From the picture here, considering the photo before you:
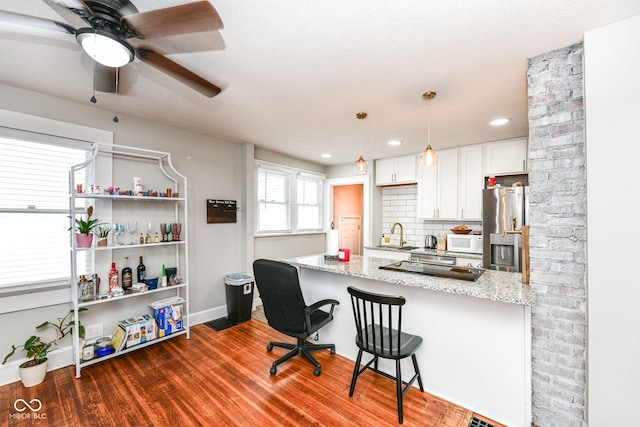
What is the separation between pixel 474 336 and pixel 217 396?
1.95 metres

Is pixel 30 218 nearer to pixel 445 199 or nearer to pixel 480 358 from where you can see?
pixel 480 358

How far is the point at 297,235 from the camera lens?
16.1 feet

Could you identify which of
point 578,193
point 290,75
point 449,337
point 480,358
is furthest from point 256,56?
point 480,358

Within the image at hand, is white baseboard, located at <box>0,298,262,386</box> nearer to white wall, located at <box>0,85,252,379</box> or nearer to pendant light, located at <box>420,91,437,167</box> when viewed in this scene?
white wall, located at <box>0,85,252,379</box>

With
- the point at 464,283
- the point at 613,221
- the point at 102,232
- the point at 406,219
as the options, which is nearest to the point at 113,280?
the point at 102,232

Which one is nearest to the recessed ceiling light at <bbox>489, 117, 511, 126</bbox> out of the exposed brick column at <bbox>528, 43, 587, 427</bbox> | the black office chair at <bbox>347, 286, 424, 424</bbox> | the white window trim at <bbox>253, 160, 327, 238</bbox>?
the exposed brick column at <bbox>528, 43, 587, 427</bbox>

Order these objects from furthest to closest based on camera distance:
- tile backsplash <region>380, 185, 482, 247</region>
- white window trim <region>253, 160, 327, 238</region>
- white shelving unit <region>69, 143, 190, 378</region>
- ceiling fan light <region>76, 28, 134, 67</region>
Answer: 1. tile backsplash <region>380, 185, 482, 247</region>
2. white window trim <region>253, 160, 327, 238</region>
3. white shelving unit <region>69, 143, 190, 378</region>
4. ceiling fan light <region>76, 28, 134, 67</region>

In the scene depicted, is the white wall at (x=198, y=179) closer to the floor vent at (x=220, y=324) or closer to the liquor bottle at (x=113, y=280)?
the floor vent at (x=220, y=324)

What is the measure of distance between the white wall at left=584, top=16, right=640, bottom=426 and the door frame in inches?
131

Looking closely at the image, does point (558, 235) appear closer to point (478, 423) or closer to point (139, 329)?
point (478, 423)

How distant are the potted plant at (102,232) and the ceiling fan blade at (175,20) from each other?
2.02 meters

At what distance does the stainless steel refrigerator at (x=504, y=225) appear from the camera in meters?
2.88

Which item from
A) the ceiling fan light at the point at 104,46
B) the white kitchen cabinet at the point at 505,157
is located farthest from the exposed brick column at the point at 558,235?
the ceiling fan light at the point at 104,46

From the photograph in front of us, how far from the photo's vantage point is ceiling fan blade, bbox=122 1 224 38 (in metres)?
1.11
